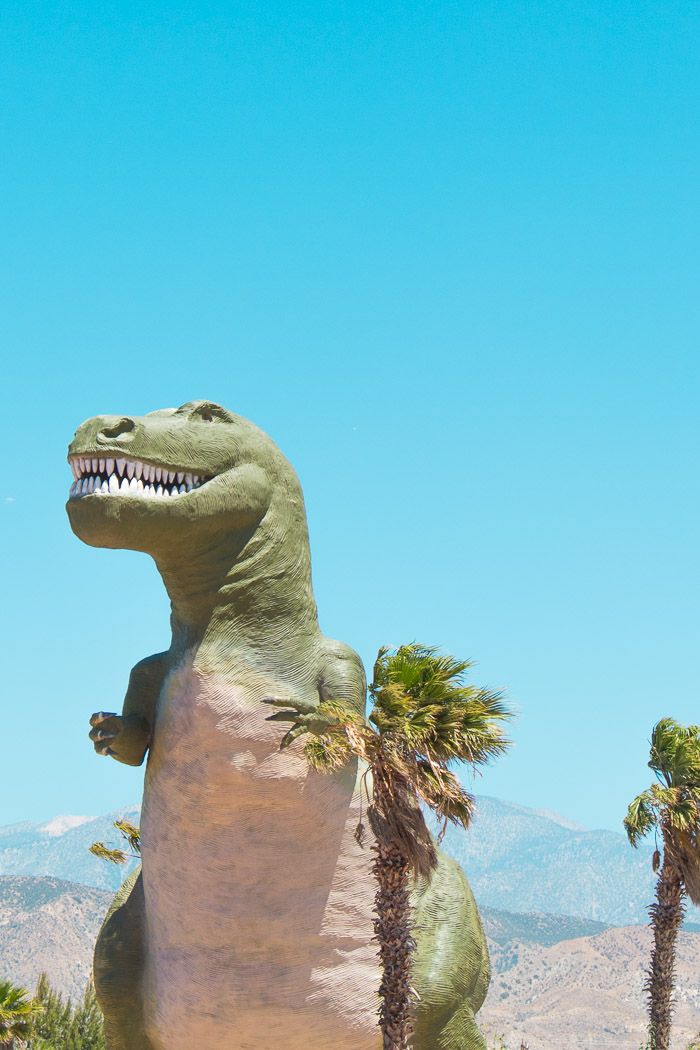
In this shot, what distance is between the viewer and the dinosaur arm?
10.0 m

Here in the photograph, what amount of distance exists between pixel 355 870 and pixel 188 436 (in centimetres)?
319

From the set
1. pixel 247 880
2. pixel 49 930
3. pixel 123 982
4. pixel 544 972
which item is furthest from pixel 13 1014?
pixel 544 972

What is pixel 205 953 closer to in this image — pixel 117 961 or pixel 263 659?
pixel 117 961

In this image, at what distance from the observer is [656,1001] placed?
18.4 m

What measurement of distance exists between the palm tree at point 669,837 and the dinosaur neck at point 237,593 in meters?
8.83

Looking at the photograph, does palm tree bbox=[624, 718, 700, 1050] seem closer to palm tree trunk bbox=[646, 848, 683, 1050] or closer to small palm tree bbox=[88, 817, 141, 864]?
palm tree trunk bbox=[646, 848, 683, 1050]

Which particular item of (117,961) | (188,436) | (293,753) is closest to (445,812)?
(293,753)

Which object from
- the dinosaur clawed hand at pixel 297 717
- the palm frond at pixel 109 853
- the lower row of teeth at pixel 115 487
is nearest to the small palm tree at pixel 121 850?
the palm frond at pixel 109 853

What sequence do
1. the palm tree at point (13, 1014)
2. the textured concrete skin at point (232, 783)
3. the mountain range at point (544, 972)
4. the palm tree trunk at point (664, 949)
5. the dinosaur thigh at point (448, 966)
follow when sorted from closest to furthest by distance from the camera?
1. the textured concrete skin at point (232, 783)
2. the dinosaur thigh at point (448, 966)
3. the palm tree trunk at point (664, 949)
4. the palm tree at point (13, 1014)
5. the mountain range at point (544, 972)

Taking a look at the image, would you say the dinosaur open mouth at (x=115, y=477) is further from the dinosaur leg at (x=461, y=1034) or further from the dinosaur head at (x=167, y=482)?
the dinosaur leg at (x=461, y=1034)

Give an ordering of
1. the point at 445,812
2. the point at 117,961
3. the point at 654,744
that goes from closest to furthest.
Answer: the point at 117,961
the point at 445,812
the point at 654,744

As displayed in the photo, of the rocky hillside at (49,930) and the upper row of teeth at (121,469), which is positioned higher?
the rocky hillside at (49,930)

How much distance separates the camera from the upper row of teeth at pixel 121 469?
950cm

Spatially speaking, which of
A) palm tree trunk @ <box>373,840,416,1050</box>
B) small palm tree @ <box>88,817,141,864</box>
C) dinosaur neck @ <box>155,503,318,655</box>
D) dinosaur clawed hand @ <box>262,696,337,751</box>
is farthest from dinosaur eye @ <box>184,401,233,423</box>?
small palm tree @ <box>88,817,141,864</box>
